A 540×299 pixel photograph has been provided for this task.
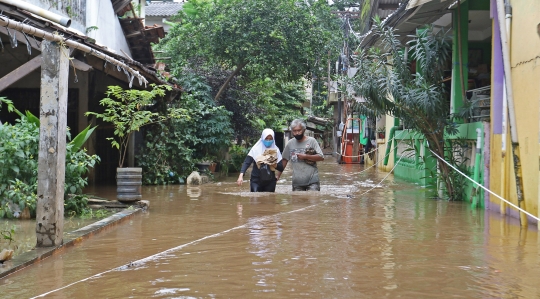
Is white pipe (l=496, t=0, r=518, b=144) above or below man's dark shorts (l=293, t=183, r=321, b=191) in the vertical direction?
above

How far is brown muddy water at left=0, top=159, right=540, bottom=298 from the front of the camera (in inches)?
189

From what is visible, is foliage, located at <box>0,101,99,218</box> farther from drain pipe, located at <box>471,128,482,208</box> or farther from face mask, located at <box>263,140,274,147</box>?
drain pipe, located at <box>471,128,482,208</box>

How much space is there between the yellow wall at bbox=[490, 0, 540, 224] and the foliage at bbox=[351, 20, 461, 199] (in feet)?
6.60

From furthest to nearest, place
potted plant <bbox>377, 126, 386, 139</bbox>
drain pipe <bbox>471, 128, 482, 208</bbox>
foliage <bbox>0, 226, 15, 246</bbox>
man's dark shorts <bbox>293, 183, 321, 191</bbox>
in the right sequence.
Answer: potted plant <bbox>377, 126, 386, 139</bbox>
man's dark shorts <bbox>293, 183, 321, 191</bbox>
drain pipe <bbox>471, 128, 482, 208</bbox>
foliage <bbox>0, 226, 15, 246</bbox>

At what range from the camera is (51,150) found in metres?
6.52

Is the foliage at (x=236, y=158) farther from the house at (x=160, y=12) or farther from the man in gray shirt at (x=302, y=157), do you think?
the house at (x=160, y=12)

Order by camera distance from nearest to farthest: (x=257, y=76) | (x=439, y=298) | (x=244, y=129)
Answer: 1. (x=439, y=298)
2. (x=257, y=76)
3. (x=244, y=129)

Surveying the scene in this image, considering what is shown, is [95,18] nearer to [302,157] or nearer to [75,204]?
[302,157]

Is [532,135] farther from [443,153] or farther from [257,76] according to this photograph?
[257,76]

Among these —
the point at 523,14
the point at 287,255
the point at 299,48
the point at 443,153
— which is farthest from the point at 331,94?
the point at 287,255

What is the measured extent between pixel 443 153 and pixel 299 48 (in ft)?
31.9

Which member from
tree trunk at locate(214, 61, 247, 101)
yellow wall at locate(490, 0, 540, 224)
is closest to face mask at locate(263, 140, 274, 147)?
A: yellow wall at locate(490, 0, 540, 224)

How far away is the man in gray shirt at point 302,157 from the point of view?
35.8ft

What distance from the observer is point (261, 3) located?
1975 cm
